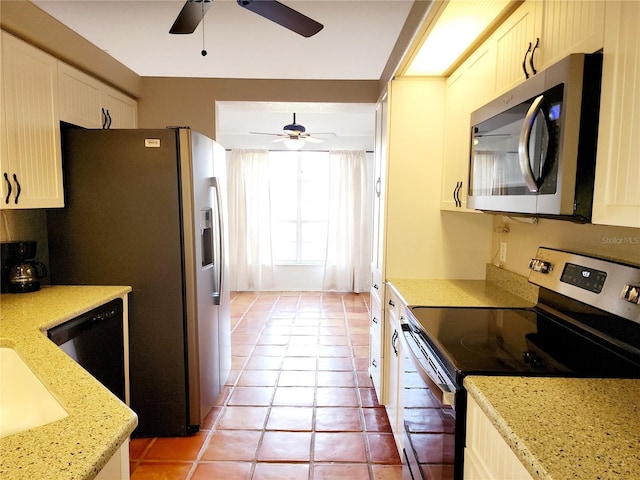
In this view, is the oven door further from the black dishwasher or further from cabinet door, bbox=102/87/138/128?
cabinet door, bbox=102/87/138/128

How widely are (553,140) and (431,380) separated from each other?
30.9 inches

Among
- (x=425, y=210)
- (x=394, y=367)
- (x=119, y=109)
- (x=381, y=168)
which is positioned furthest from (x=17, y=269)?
(x=425, y=210)

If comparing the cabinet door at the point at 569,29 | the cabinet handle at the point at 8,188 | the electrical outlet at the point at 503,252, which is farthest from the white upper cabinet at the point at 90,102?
the electrical outlet at the point at 503,252

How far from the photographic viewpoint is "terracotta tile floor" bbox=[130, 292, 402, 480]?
2000 mm

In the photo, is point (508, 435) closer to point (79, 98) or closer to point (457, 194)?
point (457, 194)

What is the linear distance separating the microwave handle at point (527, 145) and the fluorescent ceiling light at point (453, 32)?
54 cm

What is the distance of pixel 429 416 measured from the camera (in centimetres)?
133

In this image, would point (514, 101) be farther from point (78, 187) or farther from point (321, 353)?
point (321, 353)

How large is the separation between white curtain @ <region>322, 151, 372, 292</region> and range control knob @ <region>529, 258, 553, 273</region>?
4.21 meters

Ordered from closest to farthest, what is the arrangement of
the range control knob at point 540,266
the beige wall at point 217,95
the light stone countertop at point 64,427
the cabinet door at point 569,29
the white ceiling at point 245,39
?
the light stone countertop at point 64,427, the cabinet door at point 569,29, the range control knob at point 540,266, the white ceiling at point 245,39, the beige wall at point 217,95

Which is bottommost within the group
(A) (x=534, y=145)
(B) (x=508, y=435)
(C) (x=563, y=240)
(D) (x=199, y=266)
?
(B) (x=508, y=435)

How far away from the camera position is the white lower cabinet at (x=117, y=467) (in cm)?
87

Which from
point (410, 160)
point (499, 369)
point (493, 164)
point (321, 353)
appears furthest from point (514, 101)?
point (321, 353)

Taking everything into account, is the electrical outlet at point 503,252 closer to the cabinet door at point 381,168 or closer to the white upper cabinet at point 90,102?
the cabinet door at point 381,168
